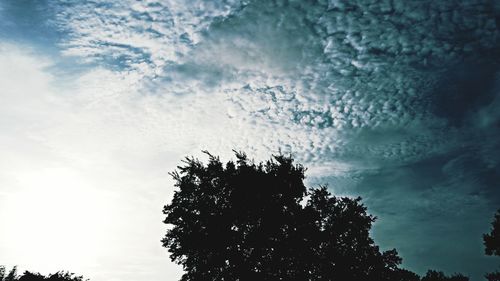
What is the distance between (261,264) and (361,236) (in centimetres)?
1017

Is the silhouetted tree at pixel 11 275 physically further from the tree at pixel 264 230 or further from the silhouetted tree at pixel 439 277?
the silhouetted tree at pixel 439 277

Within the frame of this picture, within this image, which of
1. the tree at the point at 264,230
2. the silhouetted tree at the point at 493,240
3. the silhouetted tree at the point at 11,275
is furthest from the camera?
the silhouetted tree at the point at 11,275

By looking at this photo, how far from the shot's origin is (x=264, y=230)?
24.8 meters

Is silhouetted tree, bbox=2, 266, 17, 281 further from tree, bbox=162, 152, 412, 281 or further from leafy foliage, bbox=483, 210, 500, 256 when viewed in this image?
leafy foliage, bbox=483, 210, 500, 256

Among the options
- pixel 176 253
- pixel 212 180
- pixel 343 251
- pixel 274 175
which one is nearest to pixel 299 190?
pixel 274 175

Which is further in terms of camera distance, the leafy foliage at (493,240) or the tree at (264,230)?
the leafy foliage at (493,240)

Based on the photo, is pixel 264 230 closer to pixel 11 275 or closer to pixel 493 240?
pixel 493 240

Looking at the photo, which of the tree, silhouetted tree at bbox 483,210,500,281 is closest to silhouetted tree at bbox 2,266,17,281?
the tree

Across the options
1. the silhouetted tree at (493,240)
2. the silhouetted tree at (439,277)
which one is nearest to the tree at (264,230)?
the silhouetted tree at (493,240)

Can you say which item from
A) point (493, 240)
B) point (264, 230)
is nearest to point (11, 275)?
point (264, 230)

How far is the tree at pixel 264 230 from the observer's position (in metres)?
24.2

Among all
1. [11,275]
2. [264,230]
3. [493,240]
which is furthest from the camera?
[11,275]

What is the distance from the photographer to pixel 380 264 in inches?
1024

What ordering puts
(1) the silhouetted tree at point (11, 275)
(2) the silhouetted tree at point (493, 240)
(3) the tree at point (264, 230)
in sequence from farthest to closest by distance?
(1) the silhouetted tree at point (11, 275) → (2) the silhouetted tree at point (493, 240) → (3) the tree at point (264, 230)
